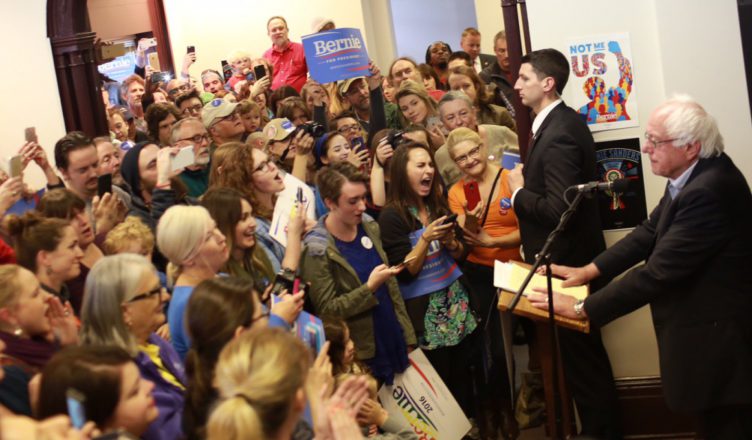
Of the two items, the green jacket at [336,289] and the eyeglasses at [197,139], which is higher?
Answer: the eyeglasses at [197,139]

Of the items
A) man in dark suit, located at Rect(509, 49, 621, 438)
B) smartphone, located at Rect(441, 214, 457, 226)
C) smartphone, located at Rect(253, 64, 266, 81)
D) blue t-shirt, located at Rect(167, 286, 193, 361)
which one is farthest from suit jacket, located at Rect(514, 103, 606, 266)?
smartphone, located at Rect(253, 64, 266, 81)

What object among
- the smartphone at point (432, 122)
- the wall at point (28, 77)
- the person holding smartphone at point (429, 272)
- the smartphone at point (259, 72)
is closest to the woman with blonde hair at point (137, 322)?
the person holding smartphone at point (429, 272)

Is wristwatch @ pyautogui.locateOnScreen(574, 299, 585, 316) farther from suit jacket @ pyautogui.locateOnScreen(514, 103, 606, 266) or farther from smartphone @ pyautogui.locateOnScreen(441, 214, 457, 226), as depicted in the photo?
smartphone @ pyautogui.locateOnScreen(441, 214, 457, 226)

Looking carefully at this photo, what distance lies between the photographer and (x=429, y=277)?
4.84m

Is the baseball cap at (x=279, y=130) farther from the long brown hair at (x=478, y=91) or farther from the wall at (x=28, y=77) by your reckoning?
the wall at (x=28, y=77)

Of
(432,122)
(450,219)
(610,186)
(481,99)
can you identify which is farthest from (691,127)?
(481,99)

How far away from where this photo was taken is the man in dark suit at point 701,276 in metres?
3.70

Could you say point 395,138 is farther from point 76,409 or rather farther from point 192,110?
point 76,409

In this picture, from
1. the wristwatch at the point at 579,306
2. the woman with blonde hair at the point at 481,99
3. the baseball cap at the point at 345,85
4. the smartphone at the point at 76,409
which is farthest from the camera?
the baseball cap at the point at 345,85

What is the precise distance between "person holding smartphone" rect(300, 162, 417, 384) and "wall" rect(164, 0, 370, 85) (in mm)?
7295

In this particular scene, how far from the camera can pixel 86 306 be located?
3074 mm

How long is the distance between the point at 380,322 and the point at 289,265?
1.85 ft

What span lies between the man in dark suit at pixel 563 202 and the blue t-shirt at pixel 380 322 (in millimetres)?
713

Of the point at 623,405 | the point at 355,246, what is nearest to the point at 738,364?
the point at 623,405
